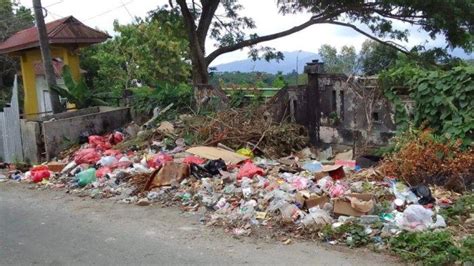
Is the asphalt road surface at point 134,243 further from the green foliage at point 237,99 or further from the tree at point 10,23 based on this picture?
the tree at point 10,23

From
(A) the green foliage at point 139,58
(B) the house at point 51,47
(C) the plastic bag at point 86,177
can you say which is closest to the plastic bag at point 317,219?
(C) the plastic bag at point 86,177

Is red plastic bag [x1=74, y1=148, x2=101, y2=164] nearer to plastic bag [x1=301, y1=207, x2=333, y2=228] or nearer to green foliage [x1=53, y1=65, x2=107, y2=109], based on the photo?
green foliage [x1=53, y1=65, x2=107, y2=109]

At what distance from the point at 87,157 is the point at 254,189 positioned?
170 inches

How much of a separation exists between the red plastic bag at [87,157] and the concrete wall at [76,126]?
1434mm

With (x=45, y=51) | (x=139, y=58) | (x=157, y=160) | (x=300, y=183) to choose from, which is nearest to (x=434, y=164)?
(x=300, y=183)

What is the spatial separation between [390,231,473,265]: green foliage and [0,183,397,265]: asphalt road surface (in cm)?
19

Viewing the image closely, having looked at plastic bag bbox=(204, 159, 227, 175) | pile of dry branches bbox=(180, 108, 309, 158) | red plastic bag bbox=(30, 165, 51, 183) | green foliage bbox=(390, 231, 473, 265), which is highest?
pile of dry branches bbox=(180, 108, 309, 158)

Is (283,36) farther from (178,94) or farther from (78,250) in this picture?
(78,250)

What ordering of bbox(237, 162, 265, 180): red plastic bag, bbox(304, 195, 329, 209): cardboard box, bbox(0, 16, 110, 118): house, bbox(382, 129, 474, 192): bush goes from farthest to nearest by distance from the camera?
bbox(0, 16, 110, 118): house
bbox(237, 162, 265, 180): red plastic bag
bbox(382, 129, 474, 192): bush
bbox(304, 195, 329, 209): cardboard box

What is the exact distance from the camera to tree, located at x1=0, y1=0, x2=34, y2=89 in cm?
2564

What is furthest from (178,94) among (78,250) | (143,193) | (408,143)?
(78,250)

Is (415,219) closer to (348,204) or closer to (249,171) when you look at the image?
(348,204)

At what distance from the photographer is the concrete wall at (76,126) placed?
10922mm

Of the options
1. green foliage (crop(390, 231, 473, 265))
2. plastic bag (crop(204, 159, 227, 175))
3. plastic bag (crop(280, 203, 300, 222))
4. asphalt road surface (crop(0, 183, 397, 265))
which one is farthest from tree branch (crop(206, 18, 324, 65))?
green foliage (crop(390, 231, 473, 265))
